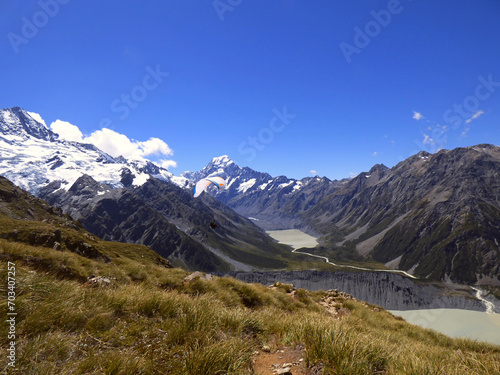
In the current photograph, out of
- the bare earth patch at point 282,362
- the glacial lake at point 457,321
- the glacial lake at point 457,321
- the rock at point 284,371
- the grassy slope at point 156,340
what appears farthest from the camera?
the glacial lake at point 457,321

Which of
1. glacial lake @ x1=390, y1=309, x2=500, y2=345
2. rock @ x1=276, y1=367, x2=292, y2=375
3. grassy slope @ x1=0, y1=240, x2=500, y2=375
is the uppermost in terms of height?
grassy slope @ x1=0, y1=240, x2=500, y2=375

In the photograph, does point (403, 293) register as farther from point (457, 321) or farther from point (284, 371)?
point (284, 371)

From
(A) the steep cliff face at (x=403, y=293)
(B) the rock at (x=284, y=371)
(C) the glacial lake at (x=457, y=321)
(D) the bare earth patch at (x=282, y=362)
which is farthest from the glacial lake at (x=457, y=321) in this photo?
(B) the rock at (x=284, y=371)

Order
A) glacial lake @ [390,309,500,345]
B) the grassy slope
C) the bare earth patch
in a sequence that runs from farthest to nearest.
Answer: glacial lake @ [390,309,500,345] < the bare earth patch < the grassy slope

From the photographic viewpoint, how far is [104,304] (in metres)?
5.91

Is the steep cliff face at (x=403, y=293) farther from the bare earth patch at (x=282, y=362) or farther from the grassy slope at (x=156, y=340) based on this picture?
the bare earth patch at (x=282, y=362)

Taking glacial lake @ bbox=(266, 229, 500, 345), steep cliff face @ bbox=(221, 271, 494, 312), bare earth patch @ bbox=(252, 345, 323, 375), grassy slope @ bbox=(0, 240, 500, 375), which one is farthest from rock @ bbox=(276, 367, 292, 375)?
steep cliff face @ bbox=(221, 271, 494, 312)

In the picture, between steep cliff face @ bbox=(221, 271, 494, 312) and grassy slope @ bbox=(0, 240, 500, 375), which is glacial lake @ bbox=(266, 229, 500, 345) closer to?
steep cliff face @ bbox=(221, 271, 494, 312)

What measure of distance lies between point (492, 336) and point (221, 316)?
156 meters

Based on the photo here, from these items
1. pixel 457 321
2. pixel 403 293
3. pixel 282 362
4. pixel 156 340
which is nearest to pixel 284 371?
pixel 282 362

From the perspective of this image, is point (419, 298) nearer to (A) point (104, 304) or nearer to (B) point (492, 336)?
(B) point (492, 336)

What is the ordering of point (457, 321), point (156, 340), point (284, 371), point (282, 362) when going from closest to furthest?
point (284, 371) < point (156, 340) < point (282, 362) < point (457, 321)

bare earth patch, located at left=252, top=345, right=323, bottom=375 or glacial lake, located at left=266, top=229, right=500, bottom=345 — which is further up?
bare earth patch, located at left=252, top=345, right=323, bottom=375

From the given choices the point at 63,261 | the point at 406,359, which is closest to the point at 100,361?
the point at 406,359
